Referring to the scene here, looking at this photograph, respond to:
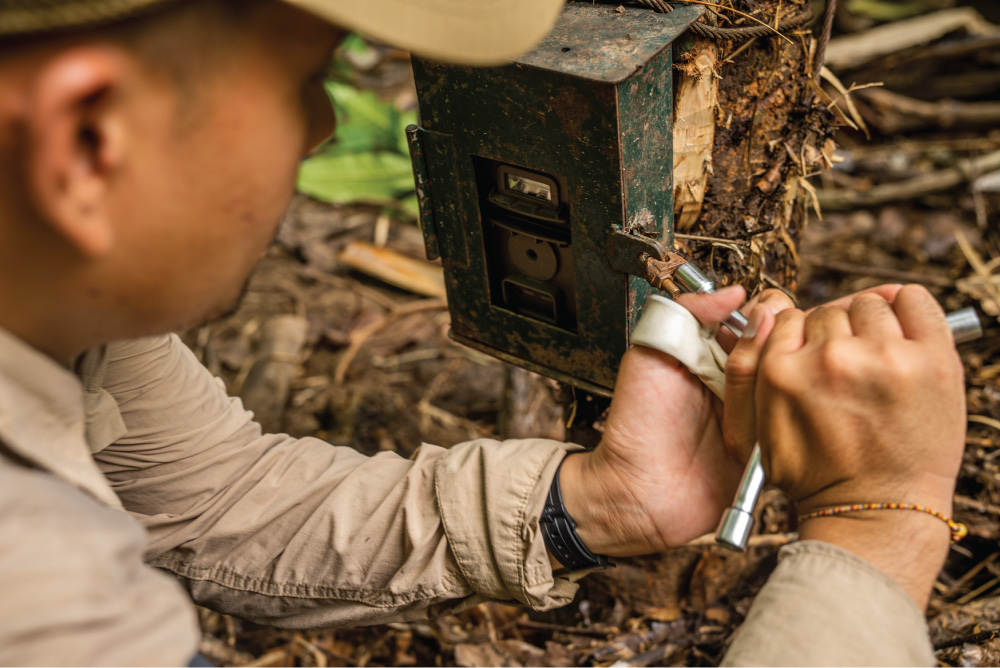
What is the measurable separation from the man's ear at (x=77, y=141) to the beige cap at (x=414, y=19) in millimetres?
41

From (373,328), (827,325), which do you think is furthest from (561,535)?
(373,328)

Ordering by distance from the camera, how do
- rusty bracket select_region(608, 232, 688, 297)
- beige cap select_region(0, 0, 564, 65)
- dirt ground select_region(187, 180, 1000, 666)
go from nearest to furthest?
beige cap select_region(0, 0, 564, 65) < rusty bracket select_region(608, 232, 688, 297) < dirt ground select_region(187, 180, 1000, 666)

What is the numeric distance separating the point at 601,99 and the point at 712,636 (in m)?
1.41

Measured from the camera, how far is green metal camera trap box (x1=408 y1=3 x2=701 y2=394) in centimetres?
129

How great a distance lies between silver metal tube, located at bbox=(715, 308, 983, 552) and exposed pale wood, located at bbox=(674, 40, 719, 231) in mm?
555

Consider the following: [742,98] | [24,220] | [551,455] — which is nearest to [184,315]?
[24,220]

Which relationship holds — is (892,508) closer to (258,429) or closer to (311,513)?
(311,513)

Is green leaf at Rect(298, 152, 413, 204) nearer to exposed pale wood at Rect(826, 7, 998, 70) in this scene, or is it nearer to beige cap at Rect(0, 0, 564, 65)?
exposed pale wood at Rect(826, 7, 998, 70)

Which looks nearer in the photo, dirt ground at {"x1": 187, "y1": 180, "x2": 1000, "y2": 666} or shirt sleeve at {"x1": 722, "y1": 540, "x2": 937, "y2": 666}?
shirt sleeve at {"x1": 722, "y1": 540, "x2": 937, "y2": 666}

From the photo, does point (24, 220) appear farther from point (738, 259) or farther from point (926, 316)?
point (738, 259)

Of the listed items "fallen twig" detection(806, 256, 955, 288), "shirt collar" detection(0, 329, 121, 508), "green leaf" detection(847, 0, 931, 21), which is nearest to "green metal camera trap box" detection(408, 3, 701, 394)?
"shirt collar" detection(0, 329, 121, 508)

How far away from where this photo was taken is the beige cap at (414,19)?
2.42 ft

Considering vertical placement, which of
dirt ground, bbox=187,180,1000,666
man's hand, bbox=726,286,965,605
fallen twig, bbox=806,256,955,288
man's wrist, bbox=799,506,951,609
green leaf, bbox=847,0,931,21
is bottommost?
dirt ground, bbox=187,180,1000,666

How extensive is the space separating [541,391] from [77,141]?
2038mm
